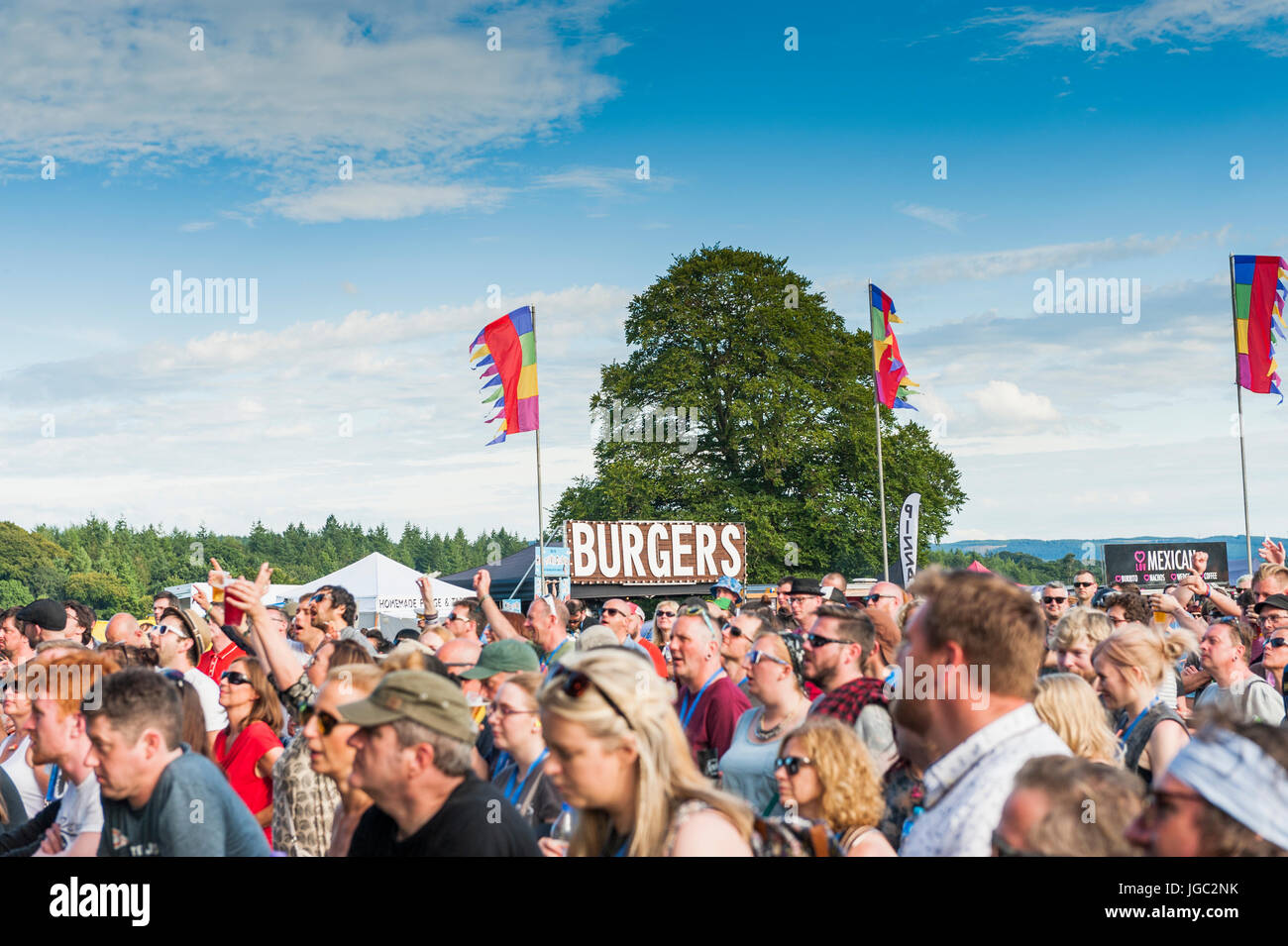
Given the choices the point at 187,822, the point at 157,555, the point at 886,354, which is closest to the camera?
the point at 187,822

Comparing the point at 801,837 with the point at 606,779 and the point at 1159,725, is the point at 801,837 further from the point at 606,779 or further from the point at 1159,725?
the point at 1159,725

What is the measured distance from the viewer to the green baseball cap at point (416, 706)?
3.07 m

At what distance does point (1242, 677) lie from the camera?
5.73 m

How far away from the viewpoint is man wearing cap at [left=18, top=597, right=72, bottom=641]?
840 centimetres

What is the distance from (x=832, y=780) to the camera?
3.59 m

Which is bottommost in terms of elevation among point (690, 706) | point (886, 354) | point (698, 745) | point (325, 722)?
point (698, 745)

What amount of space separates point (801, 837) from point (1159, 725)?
8.17ft

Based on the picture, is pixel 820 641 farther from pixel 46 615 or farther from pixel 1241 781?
pixel 46 615

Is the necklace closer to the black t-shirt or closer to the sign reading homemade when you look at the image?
the black t-shirt

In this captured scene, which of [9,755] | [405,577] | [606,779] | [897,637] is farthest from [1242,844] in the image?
[405,577]

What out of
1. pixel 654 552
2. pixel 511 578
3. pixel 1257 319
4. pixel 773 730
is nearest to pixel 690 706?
pixel 773 730

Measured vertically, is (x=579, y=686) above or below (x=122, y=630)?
above

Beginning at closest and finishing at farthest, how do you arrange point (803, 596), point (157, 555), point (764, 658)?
point (764, 658) < point (803, 596) < point (157, 555)

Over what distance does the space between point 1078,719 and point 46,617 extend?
7608 millimetres
